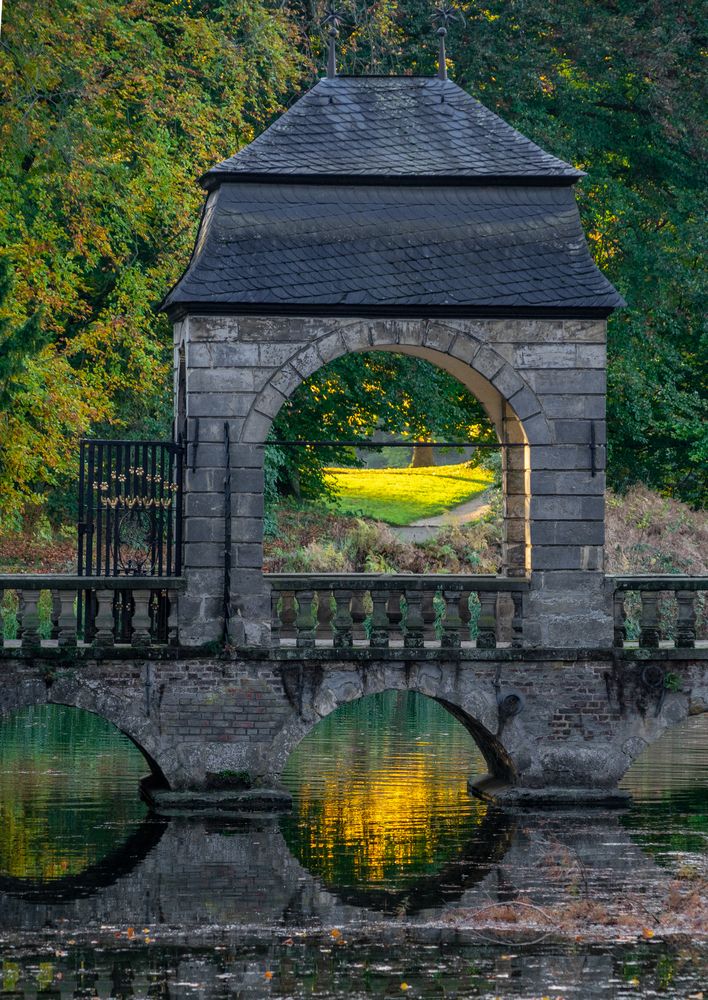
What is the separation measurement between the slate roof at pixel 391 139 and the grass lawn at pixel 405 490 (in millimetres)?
17987

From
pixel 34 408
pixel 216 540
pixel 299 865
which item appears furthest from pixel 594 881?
pixel 34 408

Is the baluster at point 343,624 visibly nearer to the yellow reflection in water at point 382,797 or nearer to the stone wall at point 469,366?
the stone wall at point 469,366

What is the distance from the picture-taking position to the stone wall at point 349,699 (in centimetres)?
1642

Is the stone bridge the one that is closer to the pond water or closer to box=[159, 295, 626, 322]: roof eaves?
box=[159, 295, 626, 322]: roof eaves

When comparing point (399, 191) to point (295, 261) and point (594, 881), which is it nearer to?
point (295, 261)

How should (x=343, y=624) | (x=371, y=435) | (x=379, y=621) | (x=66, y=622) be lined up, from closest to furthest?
(x=66, y=622)
(x=343, y=624)
(x=379, y=621)
(x=371, y=435)

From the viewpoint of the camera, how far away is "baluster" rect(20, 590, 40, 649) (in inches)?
647

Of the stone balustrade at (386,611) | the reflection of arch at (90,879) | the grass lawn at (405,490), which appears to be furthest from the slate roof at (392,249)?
the grass lawn at (405,490)

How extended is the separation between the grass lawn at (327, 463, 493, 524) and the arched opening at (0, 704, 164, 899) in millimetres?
14090

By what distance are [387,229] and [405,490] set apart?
25984 mm

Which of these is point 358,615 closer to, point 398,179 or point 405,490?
point 398,179

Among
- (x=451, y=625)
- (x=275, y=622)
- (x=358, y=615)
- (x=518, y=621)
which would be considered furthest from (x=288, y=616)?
(x=518, y=621)

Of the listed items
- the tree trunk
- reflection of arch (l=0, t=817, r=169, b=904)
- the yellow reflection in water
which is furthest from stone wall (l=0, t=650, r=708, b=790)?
the tree trunk

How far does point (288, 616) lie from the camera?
16.8 metres
